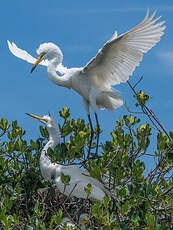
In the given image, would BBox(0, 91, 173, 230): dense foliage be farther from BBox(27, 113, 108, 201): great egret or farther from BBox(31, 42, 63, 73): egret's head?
BBox(31, 42, 63, 73): egret's head

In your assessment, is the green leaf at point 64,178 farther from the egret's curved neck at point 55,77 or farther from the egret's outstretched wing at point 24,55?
the egret's outstretched wing at point 24,55

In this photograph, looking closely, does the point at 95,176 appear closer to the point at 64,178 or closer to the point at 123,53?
the point at 64,178

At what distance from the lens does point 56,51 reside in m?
6.24

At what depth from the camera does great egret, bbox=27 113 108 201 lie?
4777mm

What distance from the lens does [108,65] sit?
5.93 meters

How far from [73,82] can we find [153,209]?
8.37 feet

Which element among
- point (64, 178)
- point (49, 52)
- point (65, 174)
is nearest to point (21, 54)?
point (49, 52)

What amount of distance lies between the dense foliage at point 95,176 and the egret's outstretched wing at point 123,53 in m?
0.46

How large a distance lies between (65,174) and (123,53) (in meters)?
1.70

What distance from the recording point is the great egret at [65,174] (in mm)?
4777

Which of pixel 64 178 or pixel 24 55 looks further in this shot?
pixel 24 55

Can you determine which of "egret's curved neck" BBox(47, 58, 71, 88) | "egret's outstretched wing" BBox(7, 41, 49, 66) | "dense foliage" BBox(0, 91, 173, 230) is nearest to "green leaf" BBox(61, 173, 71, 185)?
"dense foliage" BBox(0, 91, 173, 230)

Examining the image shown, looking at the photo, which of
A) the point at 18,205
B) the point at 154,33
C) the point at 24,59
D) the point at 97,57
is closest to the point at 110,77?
the point at 97,57

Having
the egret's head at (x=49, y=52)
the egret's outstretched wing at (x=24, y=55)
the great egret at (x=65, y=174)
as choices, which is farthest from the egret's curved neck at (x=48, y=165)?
the egret's outstretched wing at (x=24, y=55)
